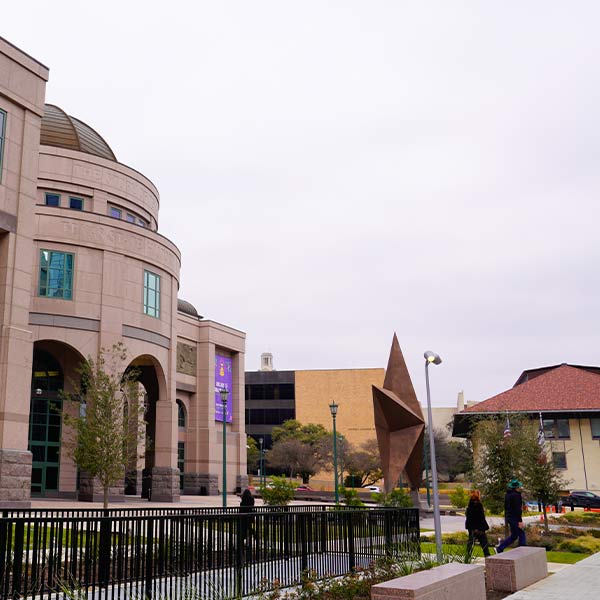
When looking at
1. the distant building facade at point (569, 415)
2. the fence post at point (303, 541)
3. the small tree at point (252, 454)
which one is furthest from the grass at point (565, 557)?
the small tree at point (252, 454)

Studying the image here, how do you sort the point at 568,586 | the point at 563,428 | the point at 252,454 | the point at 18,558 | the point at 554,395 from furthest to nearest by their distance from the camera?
the point at 252,454, the point at 554,395, the point at 563,428, the point at 568,586, the point at 18,558

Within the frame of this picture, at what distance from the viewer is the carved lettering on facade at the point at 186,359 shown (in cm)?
5055

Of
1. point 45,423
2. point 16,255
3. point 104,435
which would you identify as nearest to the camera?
point 16,255

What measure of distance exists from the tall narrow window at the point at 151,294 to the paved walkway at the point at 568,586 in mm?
26652

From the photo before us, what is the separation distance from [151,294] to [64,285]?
5.31m

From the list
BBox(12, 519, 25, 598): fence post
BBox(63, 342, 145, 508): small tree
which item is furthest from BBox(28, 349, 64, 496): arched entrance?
BBox(12, 519, 25, 598): fence post

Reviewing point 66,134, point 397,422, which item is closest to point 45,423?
point 66,134

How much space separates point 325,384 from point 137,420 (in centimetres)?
6822

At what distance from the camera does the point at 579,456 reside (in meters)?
53.2

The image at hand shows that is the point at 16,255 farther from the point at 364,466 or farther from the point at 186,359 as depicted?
the point at 364,466

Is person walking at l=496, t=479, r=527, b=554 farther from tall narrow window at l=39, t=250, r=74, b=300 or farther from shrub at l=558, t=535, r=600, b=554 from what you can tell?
tall narrow window at l=39, t=250, r=74, b=300

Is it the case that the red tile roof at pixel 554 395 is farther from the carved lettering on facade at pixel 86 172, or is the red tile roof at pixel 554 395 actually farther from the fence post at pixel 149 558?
the fence post at pixel 149 558

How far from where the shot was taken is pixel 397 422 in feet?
86.6

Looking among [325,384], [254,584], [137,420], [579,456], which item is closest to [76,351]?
[137,420]
